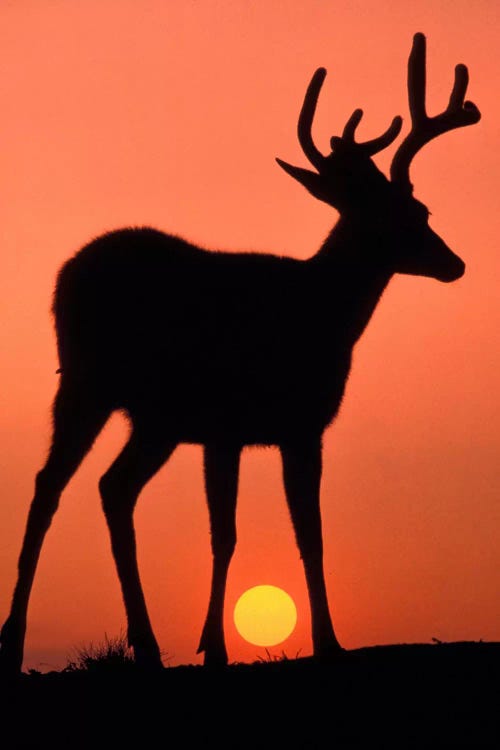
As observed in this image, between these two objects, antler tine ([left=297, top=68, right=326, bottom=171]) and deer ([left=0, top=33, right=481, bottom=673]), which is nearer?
deer ([left=0, top=33, right=481, bottom=673])

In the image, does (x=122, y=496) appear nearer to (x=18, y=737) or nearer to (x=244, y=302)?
(x=244, y=302)

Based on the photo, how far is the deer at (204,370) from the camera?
9500mm

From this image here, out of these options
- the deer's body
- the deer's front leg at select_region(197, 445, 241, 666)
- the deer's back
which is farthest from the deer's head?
the deer's front leg at select_region(197, 445, 241, 666)

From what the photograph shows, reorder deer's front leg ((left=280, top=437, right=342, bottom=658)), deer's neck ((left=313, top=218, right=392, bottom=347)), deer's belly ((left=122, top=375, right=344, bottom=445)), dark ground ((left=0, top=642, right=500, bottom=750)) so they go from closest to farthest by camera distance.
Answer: dark ground ((left=0, top=642, right=500, bottom=750)), deer's front leg ((left=280, top=437, right=342, bottom=658)), deer's belly ((left=122, top=375, right=344, bottom=445)), deer's neck ((left=313, top=218, right=392, bottom=347))

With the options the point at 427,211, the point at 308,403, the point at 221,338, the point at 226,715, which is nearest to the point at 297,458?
the point at 308,403

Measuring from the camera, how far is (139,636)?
897cm

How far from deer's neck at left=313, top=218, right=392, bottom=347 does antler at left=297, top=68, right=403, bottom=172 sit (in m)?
0.57

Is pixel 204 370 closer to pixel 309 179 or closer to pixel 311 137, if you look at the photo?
pixel 309 179

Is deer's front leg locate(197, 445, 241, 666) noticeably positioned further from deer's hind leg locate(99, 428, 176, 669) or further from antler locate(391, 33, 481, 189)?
antler locate(391, 33, 481, 189)

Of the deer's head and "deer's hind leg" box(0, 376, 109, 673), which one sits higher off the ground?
the deer's head

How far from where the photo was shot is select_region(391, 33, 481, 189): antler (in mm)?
10602

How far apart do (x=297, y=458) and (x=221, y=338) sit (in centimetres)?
104

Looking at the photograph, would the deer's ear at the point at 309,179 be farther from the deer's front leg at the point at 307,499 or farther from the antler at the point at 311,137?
the deer's front leg at the point at 307,499

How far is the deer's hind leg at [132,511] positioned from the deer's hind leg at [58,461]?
29 centimetres
